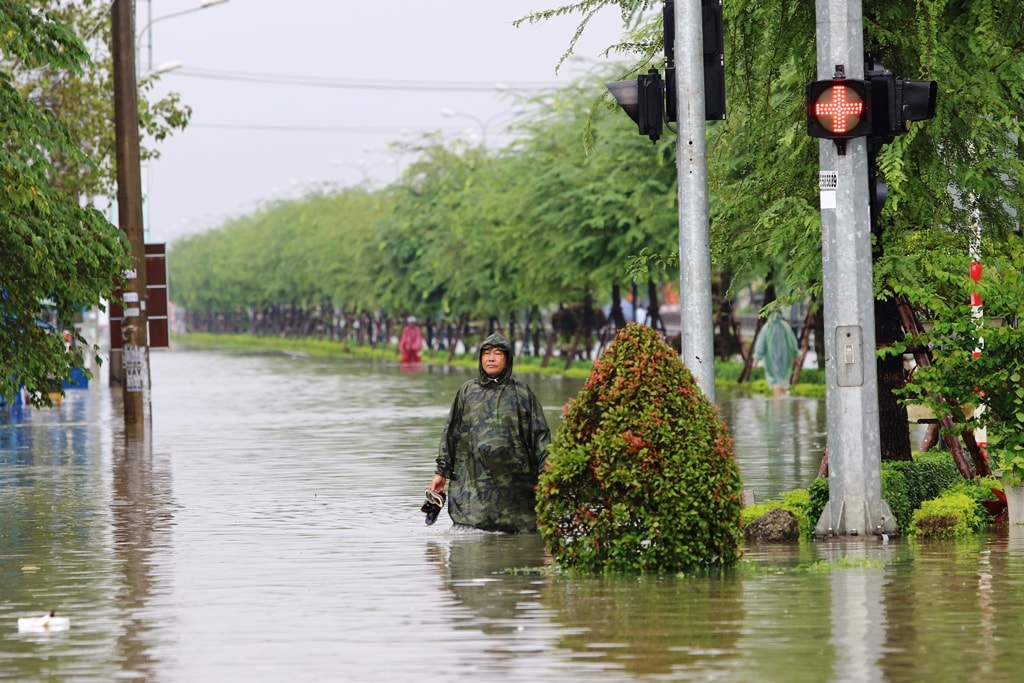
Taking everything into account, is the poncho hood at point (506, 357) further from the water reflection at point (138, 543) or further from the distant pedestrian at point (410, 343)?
the distant pedestrian at point (410, 343)

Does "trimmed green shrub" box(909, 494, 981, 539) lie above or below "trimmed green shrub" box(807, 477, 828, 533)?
below

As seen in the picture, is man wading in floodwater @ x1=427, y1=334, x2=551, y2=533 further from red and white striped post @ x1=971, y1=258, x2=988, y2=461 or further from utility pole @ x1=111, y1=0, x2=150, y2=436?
utility pole @ x1=111, y1=0, x2=150, y2=436

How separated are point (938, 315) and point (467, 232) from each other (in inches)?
1820

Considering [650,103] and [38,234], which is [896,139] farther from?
[38,234]

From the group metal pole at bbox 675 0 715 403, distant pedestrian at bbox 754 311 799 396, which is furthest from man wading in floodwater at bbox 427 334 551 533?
distant pedestrian at bbox 754 311 799 396

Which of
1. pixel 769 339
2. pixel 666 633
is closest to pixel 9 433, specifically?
pixel 769 339

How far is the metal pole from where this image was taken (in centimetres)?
1310

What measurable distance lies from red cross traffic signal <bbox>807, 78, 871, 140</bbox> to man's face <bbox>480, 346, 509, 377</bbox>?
9.19ft

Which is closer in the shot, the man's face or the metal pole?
the metal pole

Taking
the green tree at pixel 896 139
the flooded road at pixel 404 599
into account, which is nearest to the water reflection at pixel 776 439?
the flooded road at pixel 404 599

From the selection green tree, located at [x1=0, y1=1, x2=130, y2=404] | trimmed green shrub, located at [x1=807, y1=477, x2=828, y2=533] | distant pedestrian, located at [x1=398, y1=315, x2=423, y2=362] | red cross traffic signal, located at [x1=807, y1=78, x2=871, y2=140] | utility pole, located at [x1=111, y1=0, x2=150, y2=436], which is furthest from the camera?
distant pedestrian, located at [x1=398, y1=315, x2=423, y2=362]

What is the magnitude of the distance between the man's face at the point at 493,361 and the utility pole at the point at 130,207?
1519cm

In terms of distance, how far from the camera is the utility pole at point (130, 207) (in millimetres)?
28750

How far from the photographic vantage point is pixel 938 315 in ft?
44.6
